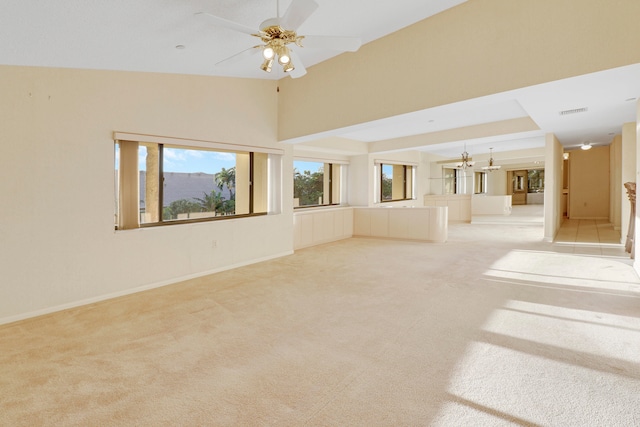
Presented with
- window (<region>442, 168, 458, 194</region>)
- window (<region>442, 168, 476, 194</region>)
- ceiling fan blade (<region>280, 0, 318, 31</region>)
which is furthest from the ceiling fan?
window (<region>442, 168, 476, 194</region>)

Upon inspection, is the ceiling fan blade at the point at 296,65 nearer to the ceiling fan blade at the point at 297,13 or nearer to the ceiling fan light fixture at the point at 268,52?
the ceiling fan light fixture at the point at 268,52

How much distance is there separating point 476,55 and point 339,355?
3.41 m

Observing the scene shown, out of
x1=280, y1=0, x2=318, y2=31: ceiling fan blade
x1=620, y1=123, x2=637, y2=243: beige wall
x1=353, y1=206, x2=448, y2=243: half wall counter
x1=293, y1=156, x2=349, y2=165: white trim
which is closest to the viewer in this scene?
x1=280, y1=0, x2=318, y2=31: ceiling fan blade

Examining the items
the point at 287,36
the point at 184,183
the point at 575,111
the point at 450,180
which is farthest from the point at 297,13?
the point at 450,180

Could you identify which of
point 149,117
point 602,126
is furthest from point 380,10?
point 602,126

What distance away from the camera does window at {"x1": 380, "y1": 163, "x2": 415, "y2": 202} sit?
10.7 meters

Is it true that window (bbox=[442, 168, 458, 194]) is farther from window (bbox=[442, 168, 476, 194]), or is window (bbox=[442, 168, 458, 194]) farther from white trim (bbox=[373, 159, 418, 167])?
white trim (bbox=[373, 159, 418, 167])

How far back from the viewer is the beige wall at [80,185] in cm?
329

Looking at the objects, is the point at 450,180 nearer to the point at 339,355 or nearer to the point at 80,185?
the point at 339,355

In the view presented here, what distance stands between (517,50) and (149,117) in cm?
439

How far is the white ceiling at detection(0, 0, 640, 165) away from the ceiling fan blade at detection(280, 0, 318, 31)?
2.00 feet

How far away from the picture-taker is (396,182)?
11.4 meters

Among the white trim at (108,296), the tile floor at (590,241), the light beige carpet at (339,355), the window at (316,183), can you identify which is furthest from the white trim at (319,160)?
the tile floor at (590,241)

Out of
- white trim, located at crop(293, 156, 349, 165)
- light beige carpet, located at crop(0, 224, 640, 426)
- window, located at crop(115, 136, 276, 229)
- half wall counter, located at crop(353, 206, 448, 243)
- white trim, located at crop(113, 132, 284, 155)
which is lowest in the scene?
light beige carpet, located at crop(0, 224, 640, 426)
